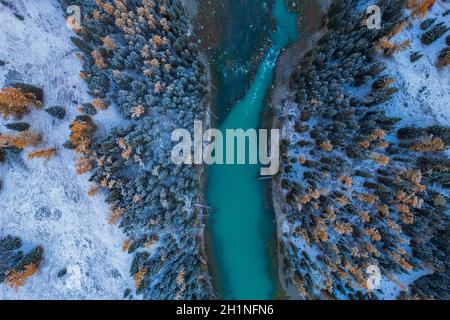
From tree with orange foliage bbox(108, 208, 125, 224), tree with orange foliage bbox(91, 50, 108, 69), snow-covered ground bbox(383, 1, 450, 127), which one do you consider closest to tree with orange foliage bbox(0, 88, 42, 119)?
tree with orange foliage bbox(91, 50, 108, 69)

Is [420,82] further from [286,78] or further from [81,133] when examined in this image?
[81,133]

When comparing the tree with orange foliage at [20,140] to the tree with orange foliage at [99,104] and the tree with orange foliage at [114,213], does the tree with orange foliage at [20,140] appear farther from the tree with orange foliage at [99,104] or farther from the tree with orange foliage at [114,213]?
the tree with orange foliage at [114,213]

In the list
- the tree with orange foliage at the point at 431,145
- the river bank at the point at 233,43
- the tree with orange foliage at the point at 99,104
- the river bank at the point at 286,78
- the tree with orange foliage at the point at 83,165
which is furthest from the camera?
the river bank at the point at 233,43

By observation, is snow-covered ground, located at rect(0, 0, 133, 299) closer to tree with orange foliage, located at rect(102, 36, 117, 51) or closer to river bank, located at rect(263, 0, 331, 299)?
tree with orange foliage, located at rect(102, 36, 117, 51)

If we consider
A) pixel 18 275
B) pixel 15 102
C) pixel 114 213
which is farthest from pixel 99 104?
pixel 18 275

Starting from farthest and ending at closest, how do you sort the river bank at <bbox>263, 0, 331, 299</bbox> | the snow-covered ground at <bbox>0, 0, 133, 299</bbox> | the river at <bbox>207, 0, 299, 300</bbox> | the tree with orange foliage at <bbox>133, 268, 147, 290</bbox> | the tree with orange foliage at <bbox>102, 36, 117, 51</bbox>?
1. the river at <bbox>207, 0, 299, 300</bbox>
2. the river bank at <bbox>263, 0, 331, 299</bbox>
3. the snow-covered ground at <bbox>0, 0, 133, 299</bbox>
4. the tree with orange foliage at <bbox>102, 36, 117, 51</bbox>
5. the tree with orange foliage at <bbox>133, 268, 147, 290</bbox>

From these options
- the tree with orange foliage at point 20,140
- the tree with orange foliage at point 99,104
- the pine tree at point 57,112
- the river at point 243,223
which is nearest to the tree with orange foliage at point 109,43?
the tree with orange foliage at point 99,104

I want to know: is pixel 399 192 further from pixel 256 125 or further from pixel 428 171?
pixel 256 125
